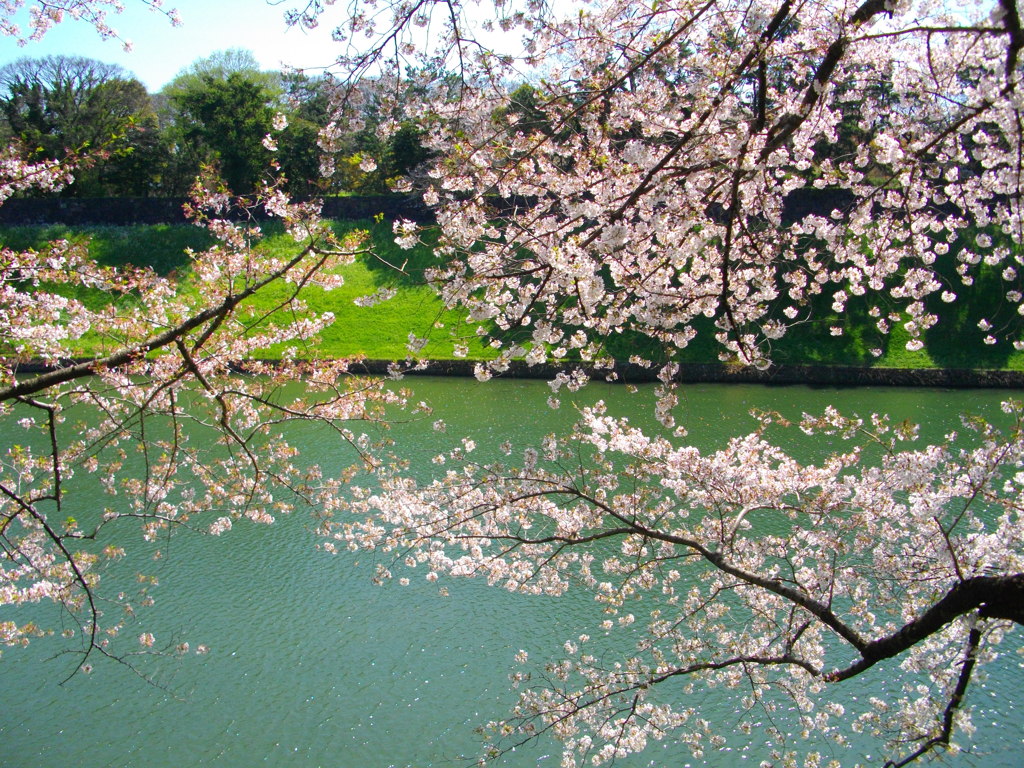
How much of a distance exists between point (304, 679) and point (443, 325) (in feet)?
29.7

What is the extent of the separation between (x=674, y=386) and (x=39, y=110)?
74.9 feet

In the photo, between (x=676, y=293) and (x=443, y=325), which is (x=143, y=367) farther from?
(x=443, y=325)

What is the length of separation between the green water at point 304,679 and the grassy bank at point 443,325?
6377 millimetres

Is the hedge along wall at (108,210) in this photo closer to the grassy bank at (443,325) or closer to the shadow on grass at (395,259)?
the grassy bank at (443,325)

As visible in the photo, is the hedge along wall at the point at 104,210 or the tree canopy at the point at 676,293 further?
the hedge along wall at the point at 104,210

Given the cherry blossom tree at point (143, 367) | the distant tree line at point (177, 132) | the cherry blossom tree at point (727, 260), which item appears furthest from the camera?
the distant tree line at point (177, 132)

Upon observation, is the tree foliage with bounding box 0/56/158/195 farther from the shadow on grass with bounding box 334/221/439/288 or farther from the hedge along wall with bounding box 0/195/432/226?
the shadow on grass with bounding box 334/221/439/288

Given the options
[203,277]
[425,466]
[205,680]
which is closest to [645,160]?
[203,277]

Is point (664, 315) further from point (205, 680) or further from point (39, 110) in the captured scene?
point (39, 110)

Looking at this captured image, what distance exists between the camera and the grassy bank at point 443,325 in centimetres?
1393

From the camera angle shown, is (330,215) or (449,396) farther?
(330,215)

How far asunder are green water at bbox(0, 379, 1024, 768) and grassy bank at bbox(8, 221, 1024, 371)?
20.9 feet

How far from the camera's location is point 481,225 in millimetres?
3043

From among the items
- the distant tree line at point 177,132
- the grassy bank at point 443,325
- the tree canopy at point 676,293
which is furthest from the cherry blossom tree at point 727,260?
the distant tree line at point 177,132
